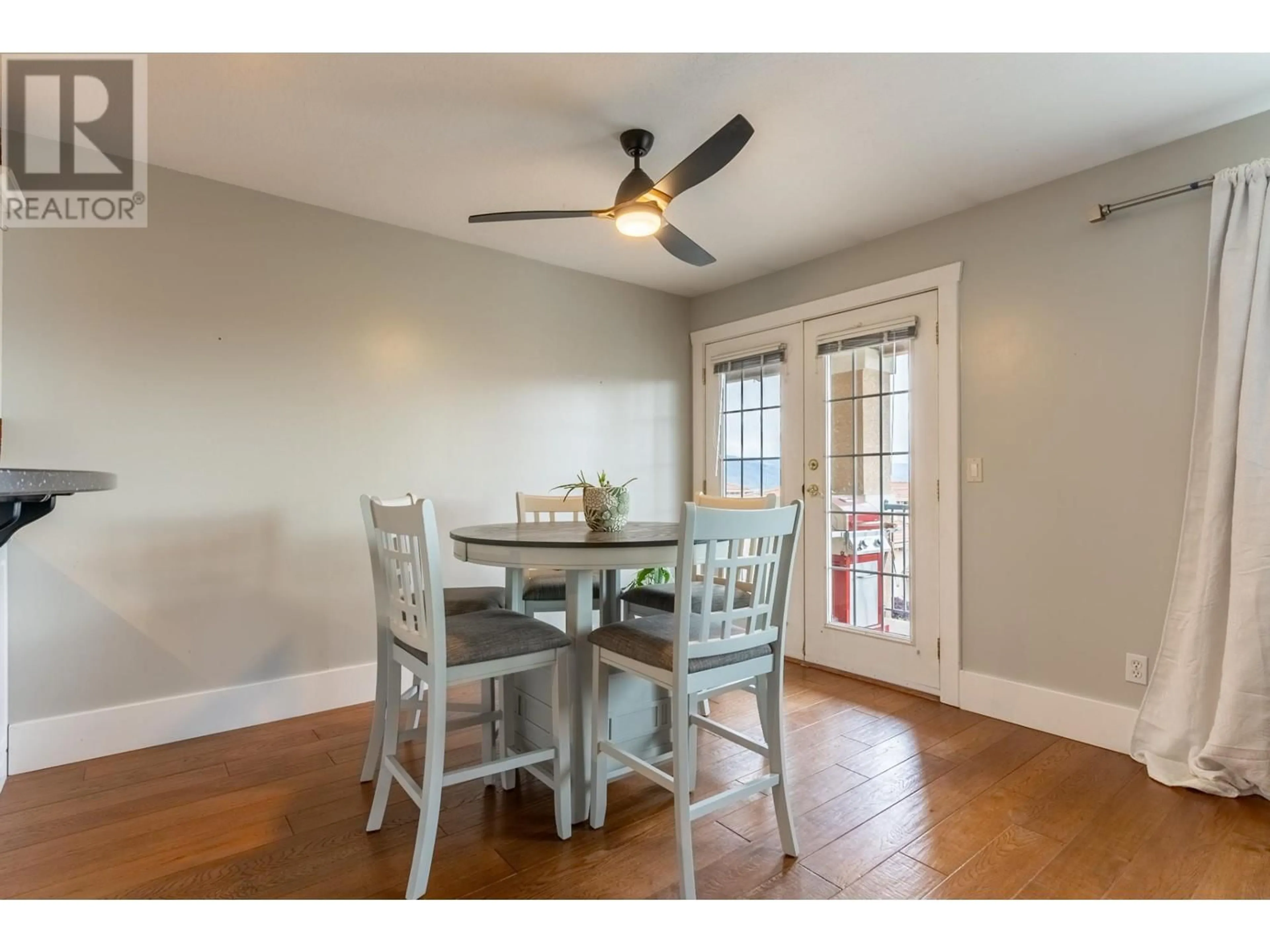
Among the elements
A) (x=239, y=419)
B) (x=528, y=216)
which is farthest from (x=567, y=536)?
(x=239, y=419)

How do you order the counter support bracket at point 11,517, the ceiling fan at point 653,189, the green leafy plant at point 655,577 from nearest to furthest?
1. the counter support bracket at point 11,517
2. the ceiling fan at point 653,189
3. the green leafy plant at point 655,577

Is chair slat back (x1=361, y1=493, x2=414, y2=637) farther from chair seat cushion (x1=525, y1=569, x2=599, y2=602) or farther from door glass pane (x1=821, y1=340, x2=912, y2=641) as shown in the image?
door glass pane (x1=821, y1=340, x2=912, y2=641)

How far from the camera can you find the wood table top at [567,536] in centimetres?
171

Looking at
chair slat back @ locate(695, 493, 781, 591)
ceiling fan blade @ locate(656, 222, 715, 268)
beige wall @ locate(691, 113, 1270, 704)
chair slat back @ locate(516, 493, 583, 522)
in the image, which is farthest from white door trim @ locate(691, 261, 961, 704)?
chair slat back @ locate(516, 493, 583, 522)

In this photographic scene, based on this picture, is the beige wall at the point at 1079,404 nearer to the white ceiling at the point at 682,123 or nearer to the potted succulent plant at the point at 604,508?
the white ceiling at the point at 682,123

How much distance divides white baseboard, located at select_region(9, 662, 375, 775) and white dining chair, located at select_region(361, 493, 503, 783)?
54 centimetres

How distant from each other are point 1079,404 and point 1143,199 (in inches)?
30.7

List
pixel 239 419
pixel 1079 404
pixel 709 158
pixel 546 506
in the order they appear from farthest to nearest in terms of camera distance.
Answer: pixel 546 506 < pixel 239 419 < pixel 1079 404 < pixel 709 158

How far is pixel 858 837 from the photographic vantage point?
1759mm

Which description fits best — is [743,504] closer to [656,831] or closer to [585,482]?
[585,482]

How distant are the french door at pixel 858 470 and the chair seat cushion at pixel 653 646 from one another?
1654 millimetres

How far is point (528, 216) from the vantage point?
6.93 feet

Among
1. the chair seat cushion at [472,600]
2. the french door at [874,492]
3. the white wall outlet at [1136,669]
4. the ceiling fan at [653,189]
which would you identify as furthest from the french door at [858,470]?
the chair seat cushion at [472,600]

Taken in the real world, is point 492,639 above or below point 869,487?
below
